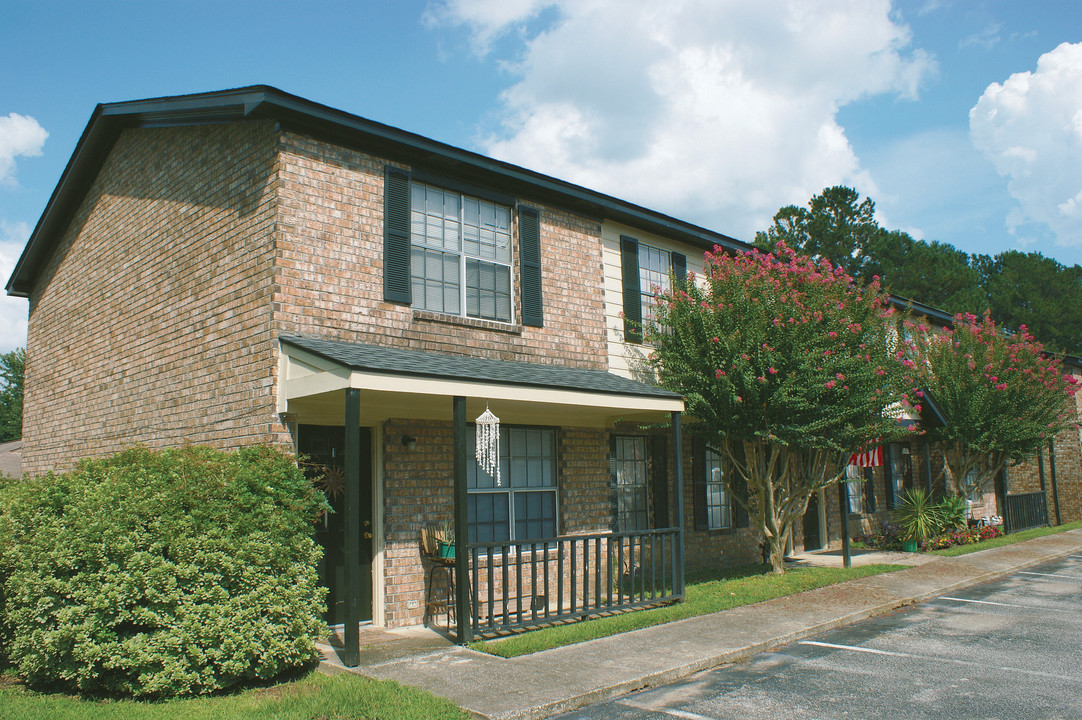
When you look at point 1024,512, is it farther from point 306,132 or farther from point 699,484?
point 306,132

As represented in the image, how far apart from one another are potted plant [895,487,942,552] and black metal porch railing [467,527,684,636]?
23.6 ft

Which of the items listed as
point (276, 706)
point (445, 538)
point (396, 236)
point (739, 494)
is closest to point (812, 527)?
point (739, 494)

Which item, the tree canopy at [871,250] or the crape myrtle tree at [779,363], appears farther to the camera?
the tree canopy at [871,250]

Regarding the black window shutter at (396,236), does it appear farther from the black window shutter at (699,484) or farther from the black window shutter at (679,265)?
the black window shutter at (699,484)

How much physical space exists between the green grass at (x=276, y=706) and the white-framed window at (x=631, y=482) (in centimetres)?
613

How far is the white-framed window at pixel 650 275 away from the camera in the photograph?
1254 cm

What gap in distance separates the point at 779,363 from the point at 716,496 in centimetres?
382

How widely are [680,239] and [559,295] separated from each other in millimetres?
3226

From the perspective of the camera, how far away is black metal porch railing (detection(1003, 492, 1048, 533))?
20688mm

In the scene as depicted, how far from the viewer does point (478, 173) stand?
10352mm

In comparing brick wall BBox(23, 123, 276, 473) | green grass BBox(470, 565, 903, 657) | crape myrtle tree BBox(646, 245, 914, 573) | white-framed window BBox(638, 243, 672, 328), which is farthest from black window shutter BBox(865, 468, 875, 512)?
brick wall BBox(23, 123, 276, 473)

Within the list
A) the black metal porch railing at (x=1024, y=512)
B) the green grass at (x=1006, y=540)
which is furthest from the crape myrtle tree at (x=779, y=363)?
the black metal porch railing at (x=1024, y=512)

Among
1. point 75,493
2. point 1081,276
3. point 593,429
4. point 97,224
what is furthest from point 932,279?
point 75,493

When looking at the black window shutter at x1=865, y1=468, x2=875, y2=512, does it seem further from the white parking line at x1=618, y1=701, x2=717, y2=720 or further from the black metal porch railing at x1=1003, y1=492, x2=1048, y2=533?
the white parking line at x1=618, y1=701, x2=717, y2=720
